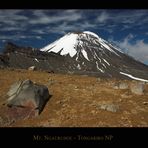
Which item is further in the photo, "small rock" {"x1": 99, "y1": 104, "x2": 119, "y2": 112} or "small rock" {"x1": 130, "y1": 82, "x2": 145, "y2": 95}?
"small rock" {"x1": 130, "y1": 82, "x2": 145, "y2": 95}

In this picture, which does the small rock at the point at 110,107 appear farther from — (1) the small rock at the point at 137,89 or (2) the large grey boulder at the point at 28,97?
(1) the small rock at the point at 137,89

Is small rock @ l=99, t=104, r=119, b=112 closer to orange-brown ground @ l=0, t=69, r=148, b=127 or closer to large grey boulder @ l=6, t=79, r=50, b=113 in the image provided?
orange-brown ground @ l=0, t=69, r=148, b=127

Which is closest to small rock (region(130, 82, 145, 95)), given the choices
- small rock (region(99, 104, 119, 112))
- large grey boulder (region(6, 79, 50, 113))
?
small rock (region(99, 104, 119, 112))

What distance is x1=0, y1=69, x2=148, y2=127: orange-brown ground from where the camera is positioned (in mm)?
10469

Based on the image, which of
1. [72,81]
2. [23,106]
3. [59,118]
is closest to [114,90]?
[72,81]

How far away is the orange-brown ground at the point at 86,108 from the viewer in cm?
1047

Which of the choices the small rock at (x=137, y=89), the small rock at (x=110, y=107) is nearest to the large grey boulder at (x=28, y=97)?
the small rock at (x=110, y=107)

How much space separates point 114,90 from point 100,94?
1.35 metres

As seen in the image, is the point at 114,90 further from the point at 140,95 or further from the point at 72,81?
the point at 72,81

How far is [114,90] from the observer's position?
48.1 feet

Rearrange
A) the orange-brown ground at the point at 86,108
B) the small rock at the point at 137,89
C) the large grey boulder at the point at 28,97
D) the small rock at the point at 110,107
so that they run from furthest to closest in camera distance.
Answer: the small rock at the point at 137,89 → the small rock at the point at 110,107 → the large grey boulder at the point at 28,97 → the orange-brown ground at the point at 86,108

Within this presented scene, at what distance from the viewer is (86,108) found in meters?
11.6

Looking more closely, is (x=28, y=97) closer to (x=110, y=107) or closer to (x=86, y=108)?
(x=86, y=108)

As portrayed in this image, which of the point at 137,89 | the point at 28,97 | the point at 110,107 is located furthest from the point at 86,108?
the point at 137,89
